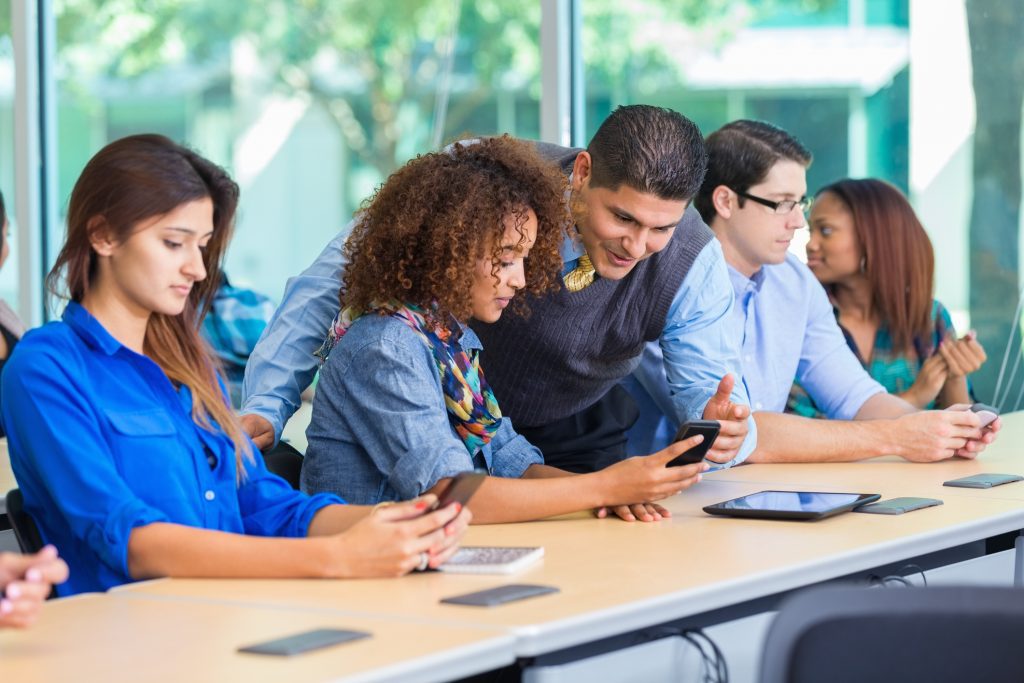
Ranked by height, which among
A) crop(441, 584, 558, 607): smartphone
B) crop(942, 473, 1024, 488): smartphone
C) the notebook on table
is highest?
crop(441, 584, 558, 607): smartphone

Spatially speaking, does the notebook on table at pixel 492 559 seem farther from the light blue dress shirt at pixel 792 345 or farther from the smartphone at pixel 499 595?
the light blue dress shirt at pixel 792 345

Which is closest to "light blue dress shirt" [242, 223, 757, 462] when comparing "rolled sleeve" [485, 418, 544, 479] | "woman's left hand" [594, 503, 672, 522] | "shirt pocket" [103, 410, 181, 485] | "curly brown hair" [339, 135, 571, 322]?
"curly brown hair" [339, 135, 571, 322]

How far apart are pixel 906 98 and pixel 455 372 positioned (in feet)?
8.85

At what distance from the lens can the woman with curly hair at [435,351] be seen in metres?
2.26

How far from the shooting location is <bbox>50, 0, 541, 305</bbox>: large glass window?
17.9 ft

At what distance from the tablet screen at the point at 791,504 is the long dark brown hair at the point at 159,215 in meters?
0.82

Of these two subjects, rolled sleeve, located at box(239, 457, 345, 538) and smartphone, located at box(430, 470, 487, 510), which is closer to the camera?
smartphone, located at box(430, 470, 487, 510)

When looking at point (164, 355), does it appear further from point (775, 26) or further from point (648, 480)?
point (775, 26)

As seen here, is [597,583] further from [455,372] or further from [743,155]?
[743,155]

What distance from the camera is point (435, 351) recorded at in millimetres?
2332

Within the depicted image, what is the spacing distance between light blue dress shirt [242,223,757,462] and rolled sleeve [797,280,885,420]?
1.99 ft

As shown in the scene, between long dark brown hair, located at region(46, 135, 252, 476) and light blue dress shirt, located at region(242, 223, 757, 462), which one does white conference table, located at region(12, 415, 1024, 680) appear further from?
light blue dress shirt, located at region(242, 223, 757, 462)

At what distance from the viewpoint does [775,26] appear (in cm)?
473

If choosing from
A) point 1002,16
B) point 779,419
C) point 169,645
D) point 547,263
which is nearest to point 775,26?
point 1002,16
